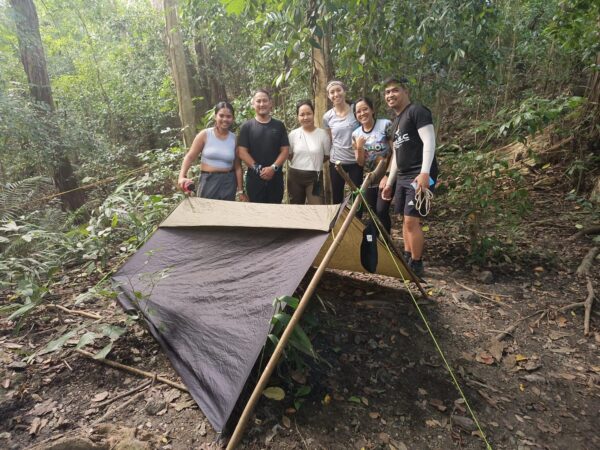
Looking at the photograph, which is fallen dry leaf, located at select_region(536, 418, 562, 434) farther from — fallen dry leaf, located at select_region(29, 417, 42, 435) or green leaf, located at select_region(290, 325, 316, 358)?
fallen dry leaf, located at select_region(29, 417, 42, 435)

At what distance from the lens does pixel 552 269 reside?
3691 mm

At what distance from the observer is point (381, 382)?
2330 mm

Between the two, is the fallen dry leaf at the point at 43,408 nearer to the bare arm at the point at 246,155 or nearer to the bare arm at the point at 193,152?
the bare arm at the point at 193,152

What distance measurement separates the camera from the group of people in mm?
3309

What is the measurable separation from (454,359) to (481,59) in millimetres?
3370

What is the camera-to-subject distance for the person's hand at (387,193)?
11.2 feet

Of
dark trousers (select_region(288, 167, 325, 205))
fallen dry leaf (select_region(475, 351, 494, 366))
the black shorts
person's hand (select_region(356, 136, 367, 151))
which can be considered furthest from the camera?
dark trousers (select_region(288, 167, 325, 205))

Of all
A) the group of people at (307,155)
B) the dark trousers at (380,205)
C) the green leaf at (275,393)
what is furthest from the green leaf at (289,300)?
the dark trousers at (380,205)

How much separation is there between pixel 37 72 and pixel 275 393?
28.8 ft

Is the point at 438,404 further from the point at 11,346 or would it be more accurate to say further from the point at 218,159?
the point at 11,346

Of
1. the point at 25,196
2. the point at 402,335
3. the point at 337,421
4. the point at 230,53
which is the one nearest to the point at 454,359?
the point at 402,335

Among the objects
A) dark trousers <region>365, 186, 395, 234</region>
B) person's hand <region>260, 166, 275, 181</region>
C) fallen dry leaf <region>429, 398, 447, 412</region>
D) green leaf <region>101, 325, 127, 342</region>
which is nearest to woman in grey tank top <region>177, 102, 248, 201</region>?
person's hand <region>260, 166, 275, 181</region>

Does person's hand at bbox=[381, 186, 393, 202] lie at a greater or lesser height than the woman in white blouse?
lesser

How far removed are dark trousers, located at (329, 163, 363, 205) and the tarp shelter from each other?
91 cm
